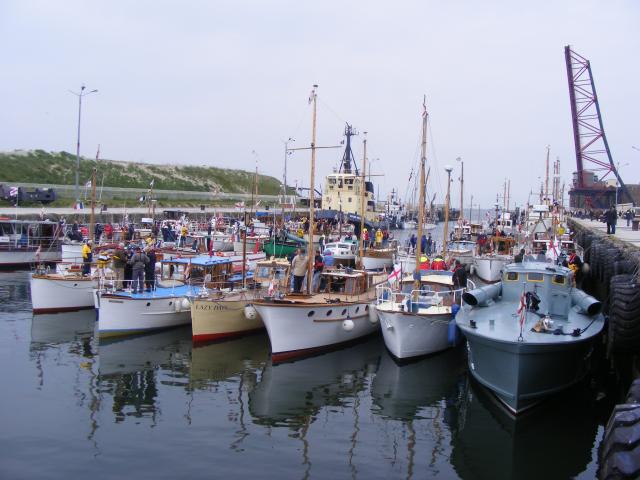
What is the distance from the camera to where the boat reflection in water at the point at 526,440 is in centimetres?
1203

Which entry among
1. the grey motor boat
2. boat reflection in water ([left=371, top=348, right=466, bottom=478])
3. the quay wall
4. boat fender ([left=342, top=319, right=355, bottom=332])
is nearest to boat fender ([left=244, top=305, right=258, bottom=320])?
boat fender ([left=342, top=319, right=355, bottom=332])

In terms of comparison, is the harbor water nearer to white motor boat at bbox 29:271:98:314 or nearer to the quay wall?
white motor boat at bbox 29:271:98:314

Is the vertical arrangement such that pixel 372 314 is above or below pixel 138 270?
below

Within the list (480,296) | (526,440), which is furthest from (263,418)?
(480,296)

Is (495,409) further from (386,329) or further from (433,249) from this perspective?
(433,249)

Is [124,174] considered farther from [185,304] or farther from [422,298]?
[422,298]

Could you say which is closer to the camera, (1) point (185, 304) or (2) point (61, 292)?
(1) point (185, 304)

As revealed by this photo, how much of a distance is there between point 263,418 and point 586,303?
9.91 meters

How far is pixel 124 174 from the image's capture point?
4006 inches

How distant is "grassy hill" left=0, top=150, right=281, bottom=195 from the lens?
79875mm

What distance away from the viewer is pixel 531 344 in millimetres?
13867

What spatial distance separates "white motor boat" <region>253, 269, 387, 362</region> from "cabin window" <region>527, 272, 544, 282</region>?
5.69 m

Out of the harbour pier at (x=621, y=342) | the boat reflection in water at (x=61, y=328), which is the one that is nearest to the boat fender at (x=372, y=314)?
the harbour pier at (x=621, y=342)

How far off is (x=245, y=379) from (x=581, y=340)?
9.21m
